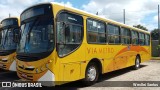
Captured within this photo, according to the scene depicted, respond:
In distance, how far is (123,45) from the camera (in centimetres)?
1325

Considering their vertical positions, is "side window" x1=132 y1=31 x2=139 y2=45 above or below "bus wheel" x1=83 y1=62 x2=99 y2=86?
above

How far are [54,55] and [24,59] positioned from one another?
131cm

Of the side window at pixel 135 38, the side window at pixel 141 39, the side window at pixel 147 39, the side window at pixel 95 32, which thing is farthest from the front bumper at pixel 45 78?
the side window at pixel 147 39

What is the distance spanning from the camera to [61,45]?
780cm

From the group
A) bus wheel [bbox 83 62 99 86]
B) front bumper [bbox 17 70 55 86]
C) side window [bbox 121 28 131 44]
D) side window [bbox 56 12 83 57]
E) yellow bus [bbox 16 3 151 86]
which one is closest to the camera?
front bumper [bbox 17 70 55 86]

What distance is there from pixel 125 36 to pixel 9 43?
633cm

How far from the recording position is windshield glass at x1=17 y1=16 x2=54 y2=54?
7.66 m

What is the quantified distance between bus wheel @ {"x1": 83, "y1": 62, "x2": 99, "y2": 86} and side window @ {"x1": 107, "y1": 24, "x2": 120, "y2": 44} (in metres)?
1.94

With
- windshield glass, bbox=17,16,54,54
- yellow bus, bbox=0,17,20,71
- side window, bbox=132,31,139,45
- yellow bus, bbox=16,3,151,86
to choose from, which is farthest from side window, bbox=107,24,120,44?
yellow bus, bbox=0,17,20,71

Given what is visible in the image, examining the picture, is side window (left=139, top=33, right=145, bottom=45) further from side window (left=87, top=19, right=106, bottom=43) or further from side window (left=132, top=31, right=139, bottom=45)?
side window (left=87, top=19, right=106, bottom=43)

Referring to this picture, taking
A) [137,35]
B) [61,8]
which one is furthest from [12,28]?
[137,35]

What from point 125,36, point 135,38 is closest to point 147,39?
point 135,38

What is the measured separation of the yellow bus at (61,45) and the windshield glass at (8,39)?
3150mm

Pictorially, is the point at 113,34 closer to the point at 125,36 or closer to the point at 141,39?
the point at 125,36
